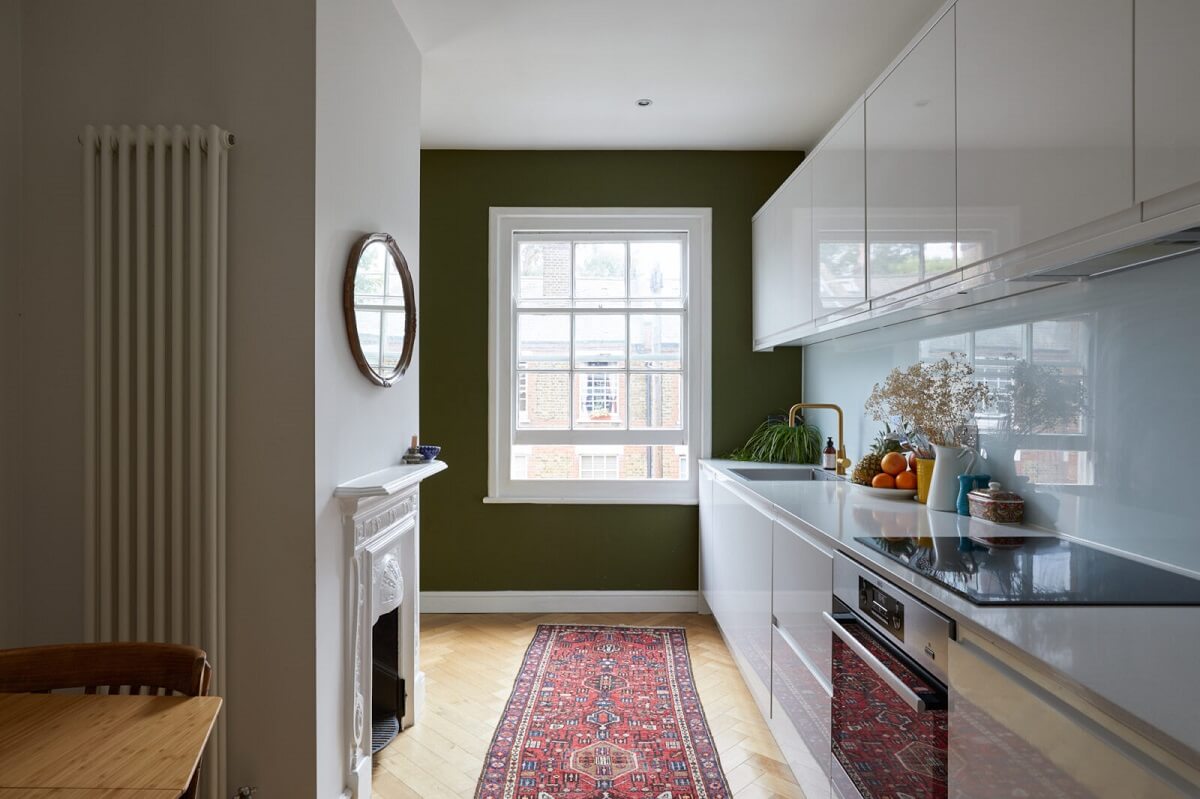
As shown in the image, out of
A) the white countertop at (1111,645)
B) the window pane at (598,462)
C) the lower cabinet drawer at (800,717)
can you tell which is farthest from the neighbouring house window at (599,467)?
the white countertop at (1111,645)

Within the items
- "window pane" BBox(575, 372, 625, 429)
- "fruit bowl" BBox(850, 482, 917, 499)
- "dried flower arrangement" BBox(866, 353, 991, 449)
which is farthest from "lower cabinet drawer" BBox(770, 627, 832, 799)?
"window pane" BBox(575, 372, 625, 429)

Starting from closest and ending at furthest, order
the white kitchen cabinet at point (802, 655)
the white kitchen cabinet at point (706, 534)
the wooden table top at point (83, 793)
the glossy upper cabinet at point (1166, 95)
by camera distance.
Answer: the wooden table top at point (83, 793), the glossy upper cabinet at point (1166, 95), the white kitchen cabinet at point (802, 655), the white kitchen cabinet at point (706, 534)

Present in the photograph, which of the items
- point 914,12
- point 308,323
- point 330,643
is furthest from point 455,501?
point 914,12

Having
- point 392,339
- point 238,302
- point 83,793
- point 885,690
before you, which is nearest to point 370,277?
point 392,339

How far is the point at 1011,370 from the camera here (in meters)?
2.04

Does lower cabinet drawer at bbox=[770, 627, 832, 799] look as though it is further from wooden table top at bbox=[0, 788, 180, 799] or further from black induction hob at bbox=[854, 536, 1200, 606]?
wooden table top at bbox=[0, 788, 180, 799]

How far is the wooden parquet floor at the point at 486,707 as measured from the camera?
7.49ft

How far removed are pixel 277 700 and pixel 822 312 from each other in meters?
2.43

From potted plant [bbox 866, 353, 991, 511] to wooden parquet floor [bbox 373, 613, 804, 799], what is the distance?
1.15 metres

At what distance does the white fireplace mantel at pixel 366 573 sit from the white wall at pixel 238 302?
0.69 feet

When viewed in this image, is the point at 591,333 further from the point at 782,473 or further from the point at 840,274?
the point at 840,274

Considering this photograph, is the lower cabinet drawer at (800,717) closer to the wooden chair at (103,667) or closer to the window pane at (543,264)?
the wooden chair at (103,667)

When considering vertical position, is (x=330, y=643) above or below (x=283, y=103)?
below

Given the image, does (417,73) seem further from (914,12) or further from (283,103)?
(914,12)
